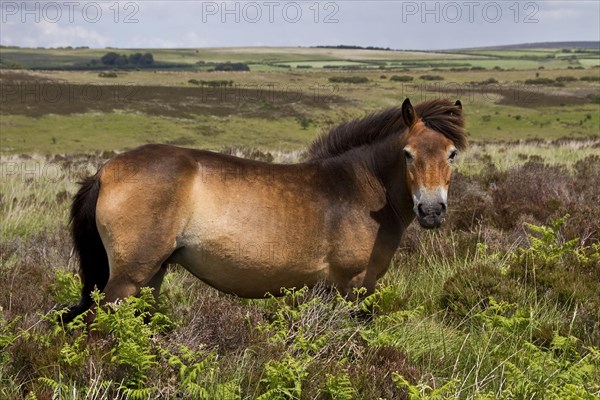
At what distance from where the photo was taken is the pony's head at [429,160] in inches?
173

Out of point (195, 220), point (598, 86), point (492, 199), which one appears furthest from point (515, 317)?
point (598, 86)

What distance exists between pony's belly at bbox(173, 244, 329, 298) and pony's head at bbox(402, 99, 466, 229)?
885mm

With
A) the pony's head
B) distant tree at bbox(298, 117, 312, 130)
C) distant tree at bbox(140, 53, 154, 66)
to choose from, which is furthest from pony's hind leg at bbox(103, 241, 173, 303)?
distant tree at bbox(140, 53, 154, 66)

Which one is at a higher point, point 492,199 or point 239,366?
point 492,199

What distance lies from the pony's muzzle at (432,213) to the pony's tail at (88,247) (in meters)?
2.41

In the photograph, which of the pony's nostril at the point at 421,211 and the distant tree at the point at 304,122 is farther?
the distant tree at the point at 304,122

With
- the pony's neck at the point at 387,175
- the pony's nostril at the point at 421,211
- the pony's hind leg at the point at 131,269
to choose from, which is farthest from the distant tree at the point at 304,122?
the pony's hind leg at the point at 131,269

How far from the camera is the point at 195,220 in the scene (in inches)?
166

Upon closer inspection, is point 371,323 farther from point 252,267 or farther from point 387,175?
point 387,175

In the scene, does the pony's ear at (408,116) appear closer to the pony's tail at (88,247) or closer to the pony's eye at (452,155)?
the pony's eye at (452,155)

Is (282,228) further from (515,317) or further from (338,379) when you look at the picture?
(515,317)

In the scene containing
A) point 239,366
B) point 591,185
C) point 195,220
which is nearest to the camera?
point 239,366

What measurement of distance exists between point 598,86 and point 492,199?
63153 mm

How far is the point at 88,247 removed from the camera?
15.0 ft
